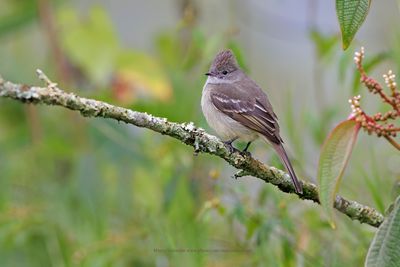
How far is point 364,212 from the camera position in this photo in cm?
265

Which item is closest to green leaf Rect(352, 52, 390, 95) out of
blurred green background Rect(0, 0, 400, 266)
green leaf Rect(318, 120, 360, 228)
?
blurred green background Rect(0, 0, 400, 266)

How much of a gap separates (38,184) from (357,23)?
3699 mm

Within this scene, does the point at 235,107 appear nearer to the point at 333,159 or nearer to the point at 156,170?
the point at 156,170

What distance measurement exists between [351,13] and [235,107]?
213 cm

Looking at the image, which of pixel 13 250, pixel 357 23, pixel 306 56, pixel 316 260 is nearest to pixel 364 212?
pixel 357 23

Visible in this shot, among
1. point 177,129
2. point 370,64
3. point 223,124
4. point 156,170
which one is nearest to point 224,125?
point 223,124

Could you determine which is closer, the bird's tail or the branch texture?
the branch texture

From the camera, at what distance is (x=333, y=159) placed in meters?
2.07

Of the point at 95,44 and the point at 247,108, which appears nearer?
the point at 247,108

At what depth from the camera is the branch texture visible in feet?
6.97

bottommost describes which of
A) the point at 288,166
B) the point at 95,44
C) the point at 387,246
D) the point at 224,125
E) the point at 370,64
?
the point at 387,246

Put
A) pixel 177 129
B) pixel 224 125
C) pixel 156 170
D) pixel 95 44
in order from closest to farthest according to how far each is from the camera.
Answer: pixel 177 129
pixel 224 125
pixel 156 170
pixel 95 44

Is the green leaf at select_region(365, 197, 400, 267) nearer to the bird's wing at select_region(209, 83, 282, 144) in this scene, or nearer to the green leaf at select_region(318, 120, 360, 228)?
the green leaf at select_region(318, 120, 360, 228)

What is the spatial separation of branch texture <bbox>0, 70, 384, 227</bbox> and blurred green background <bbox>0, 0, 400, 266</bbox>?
1.68 ft
